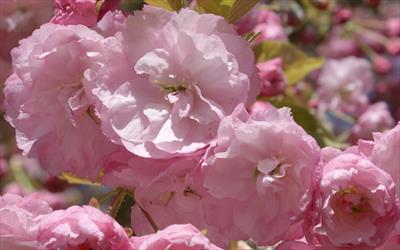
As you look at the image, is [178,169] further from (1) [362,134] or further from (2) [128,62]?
(1) [362,134]

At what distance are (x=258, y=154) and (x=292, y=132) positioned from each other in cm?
4

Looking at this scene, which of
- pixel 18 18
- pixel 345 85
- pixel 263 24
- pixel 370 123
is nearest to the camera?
pixel 18 18

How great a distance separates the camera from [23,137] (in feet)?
3.37

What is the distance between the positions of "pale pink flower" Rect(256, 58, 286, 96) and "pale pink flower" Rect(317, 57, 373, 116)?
76 cm

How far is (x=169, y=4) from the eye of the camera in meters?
1.08

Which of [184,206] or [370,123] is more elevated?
[184,206]

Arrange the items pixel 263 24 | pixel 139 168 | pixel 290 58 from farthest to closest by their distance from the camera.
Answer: pixel 263 24
pixel 290 58
pixel 139 168

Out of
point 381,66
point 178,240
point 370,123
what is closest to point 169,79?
point 178,240

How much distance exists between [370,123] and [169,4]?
1064mm

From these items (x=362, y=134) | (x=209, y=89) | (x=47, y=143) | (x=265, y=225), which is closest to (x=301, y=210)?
(x=265, y=225)

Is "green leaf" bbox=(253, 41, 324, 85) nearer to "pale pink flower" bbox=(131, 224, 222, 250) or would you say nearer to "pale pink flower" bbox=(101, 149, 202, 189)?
"pale pink flower" bbox=(101, 149, 202, 189)

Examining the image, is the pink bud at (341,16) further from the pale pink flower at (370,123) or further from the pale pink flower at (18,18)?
the pale pink flower at (18,18)

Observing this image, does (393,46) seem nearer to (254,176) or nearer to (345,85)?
(345,85)

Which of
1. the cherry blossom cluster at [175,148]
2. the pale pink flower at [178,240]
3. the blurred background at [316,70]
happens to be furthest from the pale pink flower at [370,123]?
the pale pink flower at [178,240]
